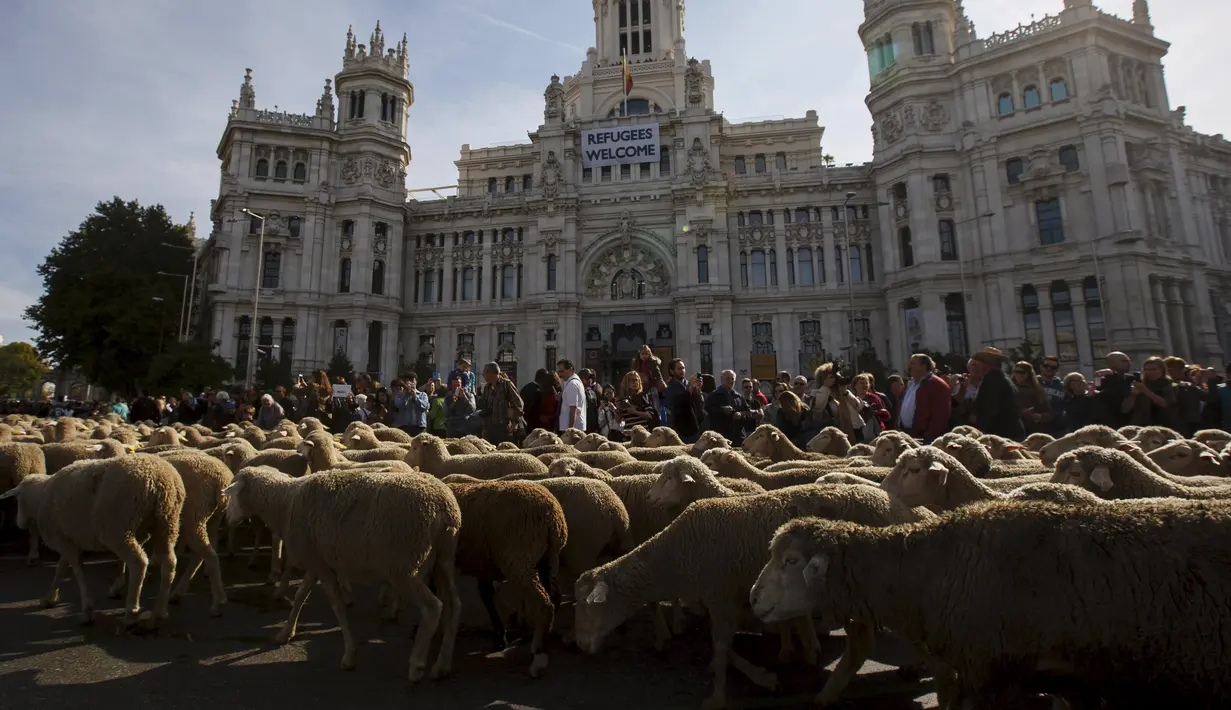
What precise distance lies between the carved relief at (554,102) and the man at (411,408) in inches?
1603

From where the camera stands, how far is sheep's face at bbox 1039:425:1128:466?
713 centimetres

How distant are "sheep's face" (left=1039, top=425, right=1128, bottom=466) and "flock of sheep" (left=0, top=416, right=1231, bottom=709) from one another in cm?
3

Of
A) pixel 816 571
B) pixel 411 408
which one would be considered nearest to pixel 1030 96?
pixel 411 408

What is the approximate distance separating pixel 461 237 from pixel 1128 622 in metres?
53.2

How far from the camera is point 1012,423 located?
9.38m

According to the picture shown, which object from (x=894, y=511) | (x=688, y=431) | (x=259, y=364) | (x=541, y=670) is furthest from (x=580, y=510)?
(x=259, y=364)

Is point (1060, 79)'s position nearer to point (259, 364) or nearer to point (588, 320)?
point (588, 320)

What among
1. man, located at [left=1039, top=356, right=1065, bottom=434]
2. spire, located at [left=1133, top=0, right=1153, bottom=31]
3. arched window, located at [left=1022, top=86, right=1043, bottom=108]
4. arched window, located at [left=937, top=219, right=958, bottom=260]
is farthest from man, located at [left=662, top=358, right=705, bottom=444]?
spire, located at [left=1133, top=0, right=1153, bottom=31]

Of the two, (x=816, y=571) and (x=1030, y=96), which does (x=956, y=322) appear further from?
(x=816, y=571)

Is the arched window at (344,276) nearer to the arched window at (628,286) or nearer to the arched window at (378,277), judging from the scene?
the arched window at (378,277)

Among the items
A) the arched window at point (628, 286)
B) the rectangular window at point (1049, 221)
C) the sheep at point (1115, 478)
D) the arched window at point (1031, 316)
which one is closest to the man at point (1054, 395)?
the sheep at point (1115, 478)

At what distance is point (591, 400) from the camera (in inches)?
639

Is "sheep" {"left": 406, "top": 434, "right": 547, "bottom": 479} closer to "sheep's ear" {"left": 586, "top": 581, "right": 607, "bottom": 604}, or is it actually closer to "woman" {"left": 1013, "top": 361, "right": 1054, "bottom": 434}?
"sheep's ear" {"left": 586, "top": 581, "right": 607, "bottom": 604}

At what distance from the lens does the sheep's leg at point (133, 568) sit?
5996 mm
